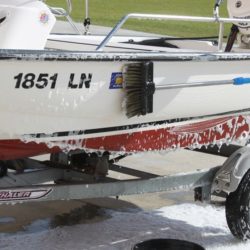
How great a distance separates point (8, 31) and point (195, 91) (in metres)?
1.20

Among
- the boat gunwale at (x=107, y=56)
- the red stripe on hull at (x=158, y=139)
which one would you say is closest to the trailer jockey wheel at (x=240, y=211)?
the red stripe on hull at (x=158, y=139)

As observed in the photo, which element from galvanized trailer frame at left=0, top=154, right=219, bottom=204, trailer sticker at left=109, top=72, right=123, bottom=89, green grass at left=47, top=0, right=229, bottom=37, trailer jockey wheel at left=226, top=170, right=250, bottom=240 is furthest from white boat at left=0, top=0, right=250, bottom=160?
green grass at left=47, top=0, right=229, bottom=37

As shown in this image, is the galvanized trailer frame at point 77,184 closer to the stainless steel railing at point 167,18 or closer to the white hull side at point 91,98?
the white hull side at point 91,98

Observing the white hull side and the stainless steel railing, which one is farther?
the stainless steel railing

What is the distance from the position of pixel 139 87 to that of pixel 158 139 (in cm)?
50

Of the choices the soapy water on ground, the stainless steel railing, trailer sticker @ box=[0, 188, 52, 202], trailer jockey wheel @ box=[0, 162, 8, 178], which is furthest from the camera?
the soapy water on ground

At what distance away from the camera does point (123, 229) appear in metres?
5.07

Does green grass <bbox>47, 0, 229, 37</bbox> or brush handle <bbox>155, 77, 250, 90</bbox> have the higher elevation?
green grass <bbox>47, 0, 229, 37</bbox>

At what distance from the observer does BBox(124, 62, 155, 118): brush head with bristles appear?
4.19 metres

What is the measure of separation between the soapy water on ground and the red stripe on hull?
639 millimetres

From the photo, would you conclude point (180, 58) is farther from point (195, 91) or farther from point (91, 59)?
point (91, 59)

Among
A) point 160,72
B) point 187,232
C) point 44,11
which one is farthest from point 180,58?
point 187,232

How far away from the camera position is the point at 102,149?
171 inches

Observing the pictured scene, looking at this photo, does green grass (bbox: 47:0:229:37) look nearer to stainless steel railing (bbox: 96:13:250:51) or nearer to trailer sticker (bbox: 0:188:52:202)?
stainless steel railing (bbox: 96:13:250:51)
